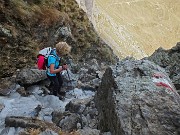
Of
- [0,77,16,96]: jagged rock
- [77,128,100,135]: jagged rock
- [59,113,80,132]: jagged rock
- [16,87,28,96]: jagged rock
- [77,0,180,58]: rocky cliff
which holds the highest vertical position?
[77,0,180,58]: rocky cliff

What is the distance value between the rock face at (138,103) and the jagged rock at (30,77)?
13.4 ft

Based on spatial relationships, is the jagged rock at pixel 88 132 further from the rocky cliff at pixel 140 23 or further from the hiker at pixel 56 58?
the rocky cliff at pixel 140 23

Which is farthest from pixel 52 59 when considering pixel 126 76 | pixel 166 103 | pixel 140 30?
pixel 140 30

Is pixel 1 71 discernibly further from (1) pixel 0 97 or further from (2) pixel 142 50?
(2) pixel 142 50

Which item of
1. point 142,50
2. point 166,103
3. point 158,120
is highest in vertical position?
point 142,50

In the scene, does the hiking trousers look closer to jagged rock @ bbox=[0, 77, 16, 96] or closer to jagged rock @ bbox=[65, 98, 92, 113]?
jagged rock @ bbox=[65, 98, 92, 113]

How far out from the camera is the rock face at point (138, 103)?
887 centimetres

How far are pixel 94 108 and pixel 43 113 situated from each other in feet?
5.87

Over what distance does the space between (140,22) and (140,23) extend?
3.29ft

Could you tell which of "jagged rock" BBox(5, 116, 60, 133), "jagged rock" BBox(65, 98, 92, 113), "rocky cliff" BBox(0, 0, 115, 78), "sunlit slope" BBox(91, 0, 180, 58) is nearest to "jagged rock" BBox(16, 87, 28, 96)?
"rocky cliff" BBox(0, 0, 115, 78)

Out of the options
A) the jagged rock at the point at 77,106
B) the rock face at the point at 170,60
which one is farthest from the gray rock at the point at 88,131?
the rock face at the point at 170,60

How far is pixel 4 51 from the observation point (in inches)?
665

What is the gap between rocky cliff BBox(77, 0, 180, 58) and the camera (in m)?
99.5

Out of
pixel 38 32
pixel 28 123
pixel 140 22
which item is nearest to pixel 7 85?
pixel 28 123
